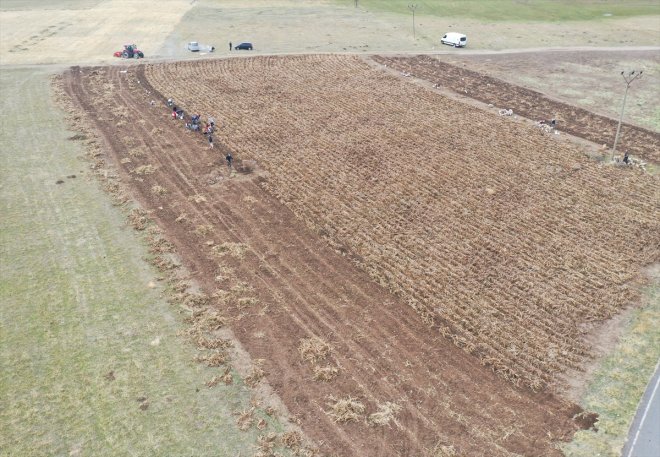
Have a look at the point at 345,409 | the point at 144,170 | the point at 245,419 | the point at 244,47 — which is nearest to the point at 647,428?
the point at 345,409

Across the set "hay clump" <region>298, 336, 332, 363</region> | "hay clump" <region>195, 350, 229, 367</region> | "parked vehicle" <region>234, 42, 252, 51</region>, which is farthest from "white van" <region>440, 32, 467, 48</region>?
"hay clump" <region>195, 350, 229, 367</region>

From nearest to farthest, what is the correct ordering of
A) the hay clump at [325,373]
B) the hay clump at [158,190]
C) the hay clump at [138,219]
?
the hay clump at [325,373]
the hay clump at [138,219]
the hay clump at [158,190]

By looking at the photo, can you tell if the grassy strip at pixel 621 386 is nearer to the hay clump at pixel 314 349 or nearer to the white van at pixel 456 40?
the hay clump at pixel 314 349

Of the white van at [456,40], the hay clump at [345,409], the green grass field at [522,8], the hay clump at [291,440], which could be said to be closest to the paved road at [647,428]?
the hay clump at [345,409]

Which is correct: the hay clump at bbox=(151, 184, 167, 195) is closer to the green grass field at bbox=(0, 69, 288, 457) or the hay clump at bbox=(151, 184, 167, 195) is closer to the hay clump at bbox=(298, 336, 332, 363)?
the green grass field at bbox=(0, 69, 288, 457)

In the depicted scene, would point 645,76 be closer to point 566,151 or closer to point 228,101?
point 566,151

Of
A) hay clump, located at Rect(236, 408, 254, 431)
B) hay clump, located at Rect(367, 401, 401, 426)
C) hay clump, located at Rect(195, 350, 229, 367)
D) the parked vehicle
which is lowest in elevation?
hay clump, located at Rect(367, 401, 401, 426)
